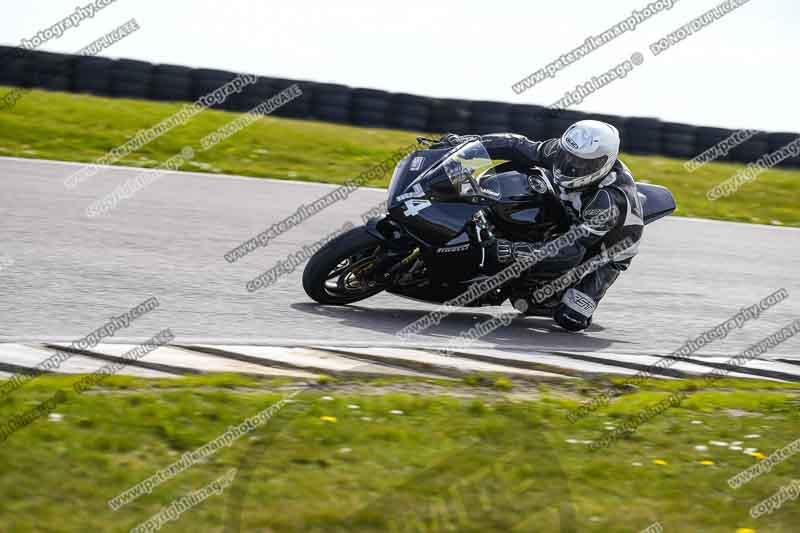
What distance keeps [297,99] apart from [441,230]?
31.5 feet

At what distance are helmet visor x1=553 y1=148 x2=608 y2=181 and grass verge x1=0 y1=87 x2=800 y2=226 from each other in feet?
20.1

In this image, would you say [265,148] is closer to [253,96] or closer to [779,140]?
[253,96]

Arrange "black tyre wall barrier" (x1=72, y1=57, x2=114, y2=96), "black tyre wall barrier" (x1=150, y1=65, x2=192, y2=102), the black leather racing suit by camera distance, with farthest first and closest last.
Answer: "black tyre wall barrier" (x1=150, y1=65, x2=192, y2=102) < "black tyre wall barrier" (x1=72, y1=57, x2=114, y2=96) < the black leather racing suit

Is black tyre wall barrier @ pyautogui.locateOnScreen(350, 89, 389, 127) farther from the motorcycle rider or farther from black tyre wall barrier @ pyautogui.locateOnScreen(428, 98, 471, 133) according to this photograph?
the motorcycle rider

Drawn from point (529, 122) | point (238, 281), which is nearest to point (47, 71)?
point (529, 122)

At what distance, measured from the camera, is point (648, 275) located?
9.70 meters

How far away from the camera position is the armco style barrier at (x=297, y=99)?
15992mm

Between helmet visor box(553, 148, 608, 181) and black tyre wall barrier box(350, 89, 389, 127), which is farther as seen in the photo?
black tyre wall barrier box(350, 89, 389, 127)

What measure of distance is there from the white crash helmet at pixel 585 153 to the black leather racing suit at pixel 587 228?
112 mm

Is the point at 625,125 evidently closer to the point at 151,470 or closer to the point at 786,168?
the point at 786,168

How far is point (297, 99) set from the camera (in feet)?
53.0

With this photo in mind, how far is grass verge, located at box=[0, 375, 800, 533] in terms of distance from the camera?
13.8 feet

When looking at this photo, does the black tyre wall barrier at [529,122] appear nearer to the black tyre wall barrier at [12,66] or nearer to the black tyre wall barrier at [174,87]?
the black tyre wall barrier at [174,87]

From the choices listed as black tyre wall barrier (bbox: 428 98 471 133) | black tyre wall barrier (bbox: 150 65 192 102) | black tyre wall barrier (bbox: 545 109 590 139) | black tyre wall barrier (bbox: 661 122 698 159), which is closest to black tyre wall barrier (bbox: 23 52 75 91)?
black tyre wall barrier (bbox: 150 65 192 102)
